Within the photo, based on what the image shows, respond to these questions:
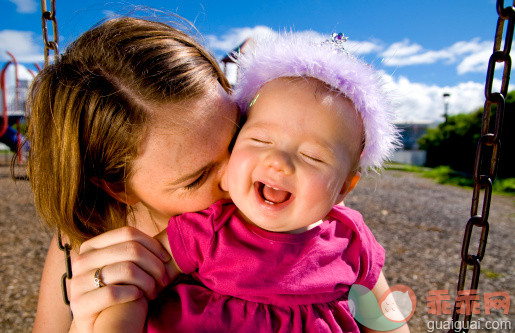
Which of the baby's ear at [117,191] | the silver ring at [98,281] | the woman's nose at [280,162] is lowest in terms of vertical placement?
the silver ring at [98,281]

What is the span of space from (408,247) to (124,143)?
4.65 metres

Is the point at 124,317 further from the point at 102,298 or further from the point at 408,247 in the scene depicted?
the point at 408,247

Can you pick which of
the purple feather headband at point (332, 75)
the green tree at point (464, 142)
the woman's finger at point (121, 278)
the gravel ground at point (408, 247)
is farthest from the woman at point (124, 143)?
the green tree at point (464, 142)

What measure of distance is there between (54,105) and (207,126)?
0.45 metres

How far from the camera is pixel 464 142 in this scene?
14.0m

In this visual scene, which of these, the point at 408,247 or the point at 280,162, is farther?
the point at 408,247

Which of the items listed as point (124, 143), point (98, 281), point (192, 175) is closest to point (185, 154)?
point (192, 175)

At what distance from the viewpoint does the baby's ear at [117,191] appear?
3.99 feet

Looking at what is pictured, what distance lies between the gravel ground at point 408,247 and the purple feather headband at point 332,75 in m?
0.53

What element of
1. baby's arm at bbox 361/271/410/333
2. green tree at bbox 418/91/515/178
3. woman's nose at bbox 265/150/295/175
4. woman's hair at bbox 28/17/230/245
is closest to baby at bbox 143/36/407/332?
woman's nose at bbox 265/150/295/175

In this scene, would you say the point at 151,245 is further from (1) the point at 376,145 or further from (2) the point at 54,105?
(1) the point at 376,145

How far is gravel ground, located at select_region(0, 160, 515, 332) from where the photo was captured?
336 cm

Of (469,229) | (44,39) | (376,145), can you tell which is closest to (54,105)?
(44,39)

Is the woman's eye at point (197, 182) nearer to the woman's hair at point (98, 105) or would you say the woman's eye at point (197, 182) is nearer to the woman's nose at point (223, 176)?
the woman's nose at point (223, 176)
